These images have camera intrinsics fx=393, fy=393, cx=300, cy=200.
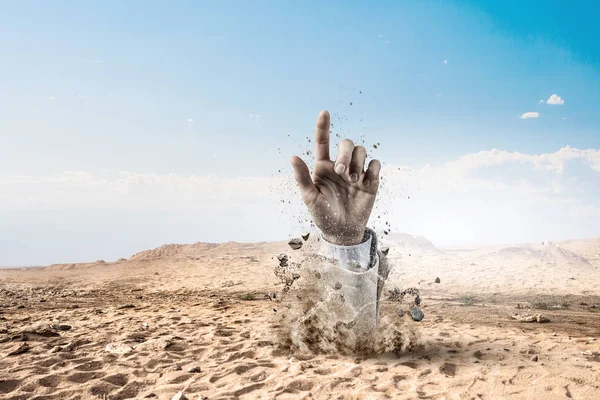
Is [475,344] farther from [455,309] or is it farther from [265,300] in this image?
[265,300]

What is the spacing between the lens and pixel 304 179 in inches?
130

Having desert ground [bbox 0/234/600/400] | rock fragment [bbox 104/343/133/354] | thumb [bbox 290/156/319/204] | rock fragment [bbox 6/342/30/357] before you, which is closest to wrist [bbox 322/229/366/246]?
thumb [bbox 290/156/319/204]

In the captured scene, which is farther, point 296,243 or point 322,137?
point 296,243

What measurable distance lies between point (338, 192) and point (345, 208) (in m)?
0.15

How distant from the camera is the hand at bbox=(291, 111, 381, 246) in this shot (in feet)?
10.8

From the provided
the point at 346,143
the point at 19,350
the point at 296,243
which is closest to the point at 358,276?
the point at 296,243

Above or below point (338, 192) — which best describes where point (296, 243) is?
below

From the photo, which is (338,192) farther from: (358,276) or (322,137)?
(358,276)

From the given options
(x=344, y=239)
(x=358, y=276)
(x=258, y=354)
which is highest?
(x=344, y=239)

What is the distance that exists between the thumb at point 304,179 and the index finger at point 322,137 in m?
0.17

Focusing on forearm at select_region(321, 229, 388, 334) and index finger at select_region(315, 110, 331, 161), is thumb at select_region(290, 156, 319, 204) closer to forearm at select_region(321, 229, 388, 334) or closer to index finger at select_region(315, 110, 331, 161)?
index finger at select_region(315, 110, 331, 161)

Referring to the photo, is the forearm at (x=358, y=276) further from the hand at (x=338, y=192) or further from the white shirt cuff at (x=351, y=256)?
the hand at (x=338, y=192)

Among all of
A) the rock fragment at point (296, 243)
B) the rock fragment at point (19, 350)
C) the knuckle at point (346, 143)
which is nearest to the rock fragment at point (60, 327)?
the rock fragment at point (19, 350)

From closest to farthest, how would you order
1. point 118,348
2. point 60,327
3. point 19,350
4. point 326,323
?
point 326,323, point 19,350, point 118,348, point 60,327
